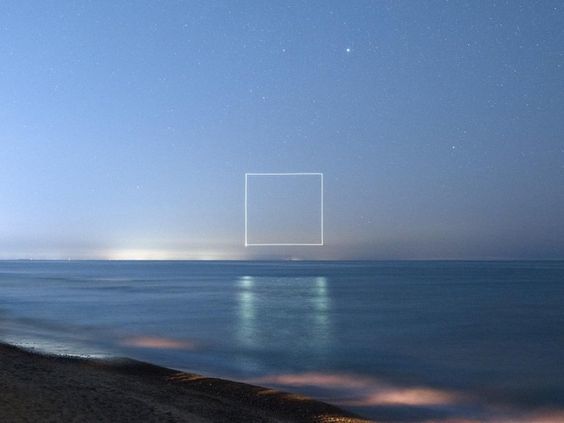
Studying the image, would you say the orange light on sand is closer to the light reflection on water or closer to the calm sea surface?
the calm sea surface

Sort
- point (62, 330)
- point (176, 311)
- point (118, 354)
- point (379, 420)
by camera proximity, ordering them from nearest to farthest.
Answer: point (379, 420)
point (118, 354)
point (62, 330)
point (176, 311)

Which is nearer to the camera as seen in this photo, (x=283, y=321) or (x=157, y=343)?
(x=157, y=343)

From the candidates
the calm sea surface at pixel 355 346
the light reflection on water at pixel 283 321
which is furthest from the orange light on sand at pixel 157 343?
the light reflection on water at pixel 283 321

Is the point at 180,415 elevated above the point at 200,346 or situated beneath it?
elevated above

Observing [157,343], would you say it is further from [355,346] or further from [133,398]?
[133,398]

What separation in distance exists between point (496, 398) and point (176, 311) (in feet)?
86.5

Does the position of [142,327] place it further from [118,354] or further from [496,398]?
[496,398]

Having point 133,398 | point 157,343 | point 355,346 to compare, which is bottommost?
point 355,346

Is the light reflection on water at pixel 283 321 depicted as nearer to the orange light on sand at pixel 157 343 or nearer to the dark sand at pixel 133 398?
the orange light on sand at pixel 157 343

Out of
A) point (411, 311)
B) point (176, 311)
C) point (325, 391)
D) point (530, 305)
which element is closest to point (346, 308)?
point (411, 311)

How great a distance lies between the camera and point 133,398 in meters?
9.96

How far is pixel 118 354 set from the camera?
19.8 meters

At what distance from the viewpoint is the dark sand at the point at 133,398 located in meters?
8.47

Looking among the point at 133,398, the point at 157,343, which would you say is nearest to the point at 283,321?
the point at 157,343
